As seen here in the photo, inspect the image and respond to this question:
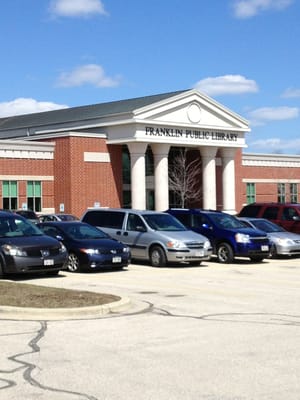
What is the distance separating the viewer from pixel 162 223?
21922mm

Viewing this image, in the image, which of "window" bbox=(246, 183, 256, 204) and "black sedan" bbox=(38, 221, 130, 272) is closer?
"black sedan" bbox=(38, 221, 130, 272)

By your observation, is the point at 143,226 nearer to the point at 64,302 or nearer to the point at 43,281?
the point at 43,281

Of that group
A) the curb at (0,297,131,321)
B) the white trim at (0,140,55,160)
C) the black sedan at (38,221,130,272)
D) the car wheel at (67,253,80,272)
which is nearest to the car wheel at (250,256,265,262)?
the black sedan at (38,221,130,272)

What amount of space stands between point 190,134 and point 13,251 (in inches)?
1540

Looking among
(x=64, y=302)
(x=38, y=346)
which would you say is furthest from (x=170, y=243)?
(x=38, y=346)

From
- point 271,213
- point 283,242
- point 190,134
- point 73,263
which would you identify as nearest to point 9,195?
point 190,134

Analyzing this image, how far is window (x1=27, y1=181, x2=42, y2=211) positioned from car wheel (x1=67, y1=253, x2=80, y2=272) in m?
29.3

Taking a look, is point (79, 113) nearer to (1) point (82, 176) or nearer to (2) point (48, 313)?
(1) point (82, 176)

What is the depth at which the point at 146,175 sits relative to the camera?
185ft

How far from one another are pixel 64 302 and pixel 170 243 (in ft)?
29.0

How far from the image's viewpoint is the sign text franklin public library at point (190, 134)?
5138 cm

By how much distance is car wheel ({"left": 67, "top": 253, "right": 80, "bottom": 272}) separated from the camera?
18672mm

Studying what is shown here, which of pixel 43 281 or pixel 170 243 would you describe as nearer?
pixel 43 281

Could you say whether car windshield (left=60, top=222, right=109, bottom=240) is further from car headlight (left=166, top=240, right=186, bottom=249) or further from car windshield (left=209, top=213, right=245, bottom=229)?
car windshield (left=209, top=213, right=245, bottom=229)
